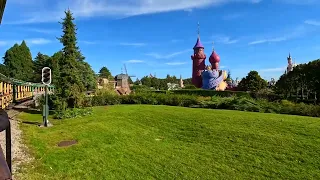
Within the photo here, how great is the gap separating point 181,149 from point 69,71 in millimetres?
10797

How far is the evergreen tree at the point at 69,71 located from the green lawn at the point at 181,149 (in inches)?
163

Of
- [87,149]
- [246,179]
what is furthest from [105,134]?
[246,179]

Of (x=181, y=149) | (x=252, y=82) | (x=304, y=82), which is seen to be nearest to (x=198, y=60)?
(x=252, y=82)

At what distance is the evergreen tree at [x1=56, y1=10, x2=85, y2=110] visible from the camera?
17438 mm

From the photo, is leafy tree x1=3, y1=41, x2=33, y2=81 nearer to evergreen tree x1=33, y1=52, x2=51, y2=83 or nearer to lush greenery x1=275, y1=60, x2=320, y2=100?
evergreen tree x1=33, y1=52, x2=51, y2=83

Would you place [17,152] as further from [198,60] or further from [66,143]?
[198,60]

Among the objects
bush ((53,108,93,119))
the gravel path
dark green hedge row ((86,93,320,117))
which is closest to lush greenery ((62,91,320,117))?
dark green hedge row ((86,93,320,117))

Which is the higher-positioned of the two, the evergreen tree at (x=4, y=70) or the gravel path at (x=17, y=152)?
the evergreen tree at (x=4, y=70)

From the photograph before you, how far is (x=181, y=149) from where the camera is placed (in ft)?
30.6

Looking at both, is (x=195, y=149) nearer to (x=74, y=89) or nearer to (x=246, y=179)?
(x=246, y=179)

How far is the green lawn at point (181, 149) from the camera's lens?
7211mm

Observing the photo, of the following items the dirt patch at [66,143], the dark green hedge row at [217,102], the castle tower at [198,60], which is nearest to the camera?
the dirt patch at [66,143]

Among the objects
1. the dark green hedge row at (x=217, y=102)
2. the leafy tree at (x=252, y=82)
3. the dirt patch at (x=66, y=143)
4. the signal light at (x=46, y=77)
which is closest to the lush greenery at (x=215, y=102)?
the dark green hedge row at (x=217, y=102)

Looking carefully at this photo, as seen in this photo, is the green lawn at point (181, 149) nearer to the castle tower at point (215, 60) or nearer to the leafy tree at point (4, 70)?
the castle tower at point (215, 60)
